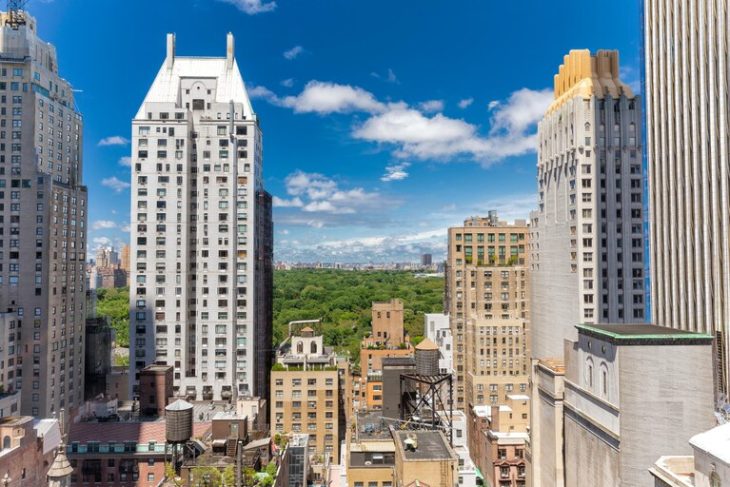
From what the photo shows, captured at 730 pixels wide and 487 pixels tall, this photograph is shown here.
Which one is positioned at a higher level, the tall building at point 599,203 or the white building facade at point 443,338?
the tall building at point 599,203

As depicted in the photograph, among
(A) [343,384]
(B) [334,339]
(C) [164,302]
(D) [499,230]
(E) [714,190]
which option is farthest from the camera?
(B) [334,339]

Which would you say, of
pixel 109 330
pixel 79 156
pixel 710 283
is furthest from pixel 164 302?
pixel 710 283

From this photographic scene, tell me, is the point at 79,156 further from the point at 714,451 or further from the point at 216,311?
the point at 714,451

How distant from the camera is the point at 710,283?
64688 mm

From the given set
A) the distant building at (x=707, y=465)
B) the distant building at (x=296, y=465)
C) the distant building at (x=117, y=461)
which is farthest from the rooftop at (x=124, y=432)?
the distant building at (x=707, y=465)

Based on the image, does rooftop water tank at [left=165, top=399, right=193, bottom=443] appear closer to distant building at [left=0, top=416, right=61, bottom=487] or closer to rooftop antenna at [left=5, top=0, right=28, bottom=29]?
distant building at [left=0, top=416, right=61, bottom=487]

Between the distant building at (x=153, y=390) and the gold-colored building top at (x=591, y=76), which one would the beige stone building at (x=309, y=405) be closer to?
the distant building at (x=153, y=390)

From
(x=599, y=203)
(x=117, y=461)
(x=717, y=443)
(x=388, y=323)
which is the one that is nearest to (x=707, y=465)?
(x=717, y=443)

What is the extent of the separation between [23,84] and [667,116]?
87299mm

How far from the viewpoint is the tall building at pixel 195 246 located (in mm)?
88062

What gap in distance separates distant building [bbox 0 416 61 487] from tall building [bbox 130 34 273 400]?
38.9m

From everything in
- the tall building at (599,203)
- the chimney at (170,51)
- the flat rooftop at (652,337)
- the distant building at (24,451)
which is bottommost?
the distant building at (24,451)

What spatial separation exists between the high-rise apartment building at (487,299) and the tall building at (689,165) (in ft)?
101

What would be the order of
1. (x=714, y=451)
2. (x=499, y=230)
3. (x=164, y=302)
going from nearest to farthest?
(x=714, y=451) → (x=164, y=302) → (x=499, y=230)
